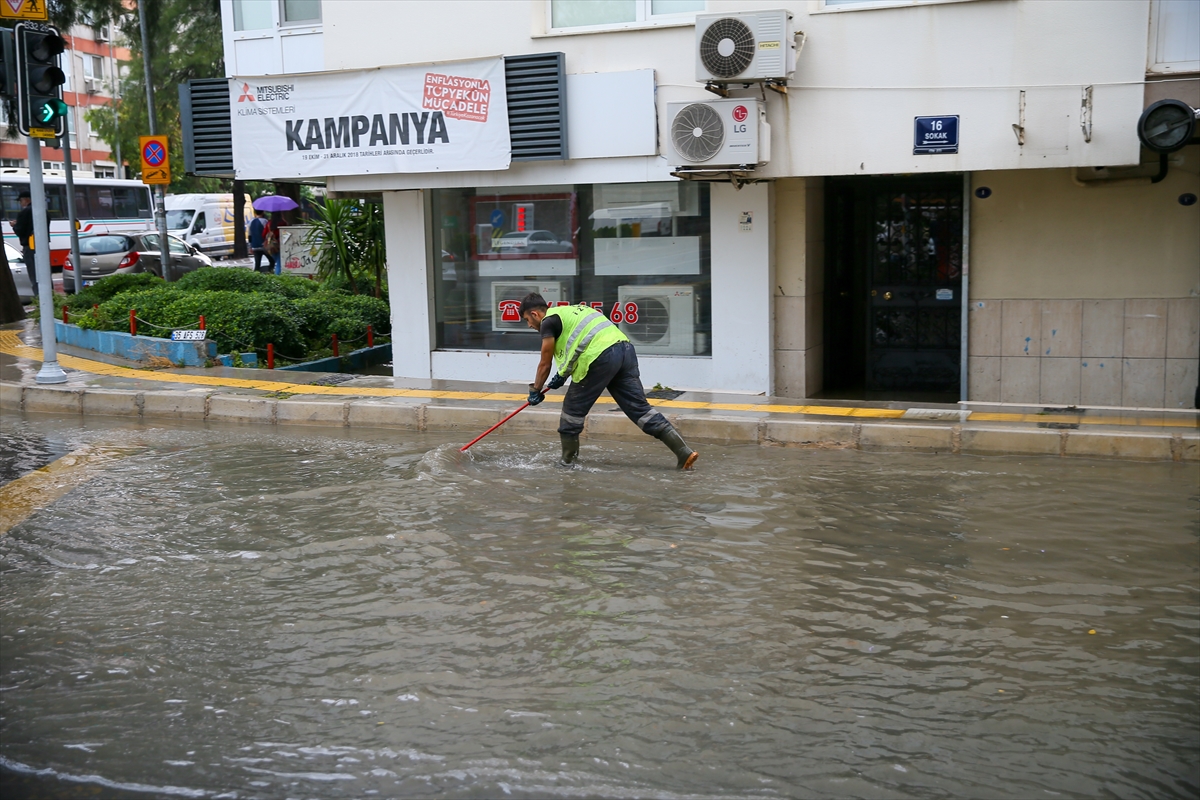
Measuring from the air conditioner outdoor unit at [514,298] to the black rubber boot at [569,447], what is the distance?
3.39 m

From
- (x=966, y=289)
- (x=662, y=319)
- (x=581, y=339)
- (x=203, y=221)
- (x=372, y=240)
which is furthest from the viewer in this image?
(x=203, y=221)

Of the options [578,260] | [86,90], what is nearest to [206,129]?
[578,260]

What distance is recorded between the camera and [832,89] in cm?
1025

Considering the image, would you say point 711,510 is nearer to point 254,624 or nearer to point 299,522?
point 299,522

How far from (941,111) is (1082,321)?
93.7 inches

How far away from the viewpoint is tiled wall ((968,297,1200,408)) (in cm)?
1026

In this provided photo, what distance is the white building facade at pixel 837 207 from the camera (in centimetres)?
972

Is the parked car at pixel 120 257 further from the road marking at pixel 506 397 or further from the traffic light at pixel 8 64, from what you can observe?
the traffic light at pixel 8 64

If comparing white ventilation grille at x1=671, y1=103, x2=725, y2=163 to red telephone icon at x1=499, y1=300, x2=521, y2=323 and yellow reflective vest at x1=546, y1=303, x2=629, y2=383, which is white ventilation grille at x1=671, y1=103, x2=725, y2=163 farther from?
red telephone icon at x1=499, y1=300, x2=521, y2=323

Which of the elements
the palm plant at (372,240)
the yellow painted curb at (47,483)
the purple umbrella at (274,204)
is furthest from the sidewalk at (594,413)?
the purple umbrella at (274,204)

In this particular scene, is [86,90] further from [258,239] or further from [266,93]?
[266,93]

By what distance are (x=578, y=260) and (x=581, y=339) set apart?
3514mm

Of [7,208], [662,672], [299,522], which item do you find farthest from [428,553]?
A: [7,208]

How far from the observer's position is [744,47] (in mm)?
9969
